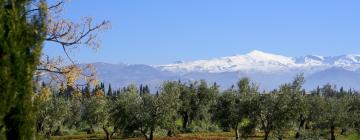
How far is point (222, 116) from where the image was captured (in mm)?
72938

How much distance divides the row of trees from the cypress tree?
7.07 m

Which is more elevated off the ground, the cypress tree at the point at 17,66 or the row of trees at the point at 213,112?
the cypress tree at the point at 17,66

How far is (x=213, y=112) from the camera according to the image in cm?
7738

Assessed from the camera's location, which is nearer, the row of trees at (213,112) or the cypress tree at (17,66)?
the cypress tree at (17,66)

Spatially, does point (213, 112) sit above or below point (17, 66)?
below

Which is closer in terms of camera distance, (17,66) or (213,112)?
(17,66)

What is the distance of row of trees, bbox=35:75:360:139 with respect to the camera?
53.9m

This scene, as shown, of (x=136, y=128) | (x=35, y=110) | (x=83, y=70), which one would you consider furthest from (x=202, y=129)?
(x=35, y=110)

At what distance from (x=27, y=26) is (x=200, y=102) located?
89.4m

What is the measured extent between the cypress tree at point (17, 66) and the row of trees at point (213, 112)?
7073 mm

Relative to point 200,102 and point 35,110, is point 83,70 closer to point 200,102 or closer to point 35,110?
point 35,110

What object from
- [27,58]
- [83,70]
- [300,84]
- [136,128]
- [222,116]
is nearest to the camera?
[27,58]

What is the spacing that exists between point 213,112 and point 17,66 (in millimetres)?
64014

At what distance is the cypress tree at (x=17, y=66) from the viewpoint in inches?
548
